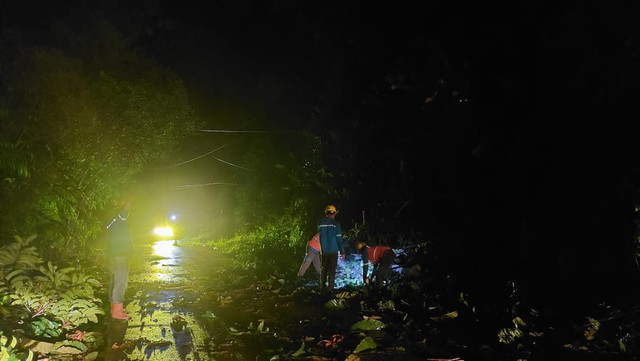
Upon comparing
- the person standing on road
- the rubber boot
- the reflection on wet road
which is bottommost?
the reflection on wet road

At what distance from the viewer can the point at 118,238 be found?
6.93m

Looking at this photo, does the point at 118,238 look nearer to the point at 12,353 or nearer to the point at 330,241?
the point at 12,353

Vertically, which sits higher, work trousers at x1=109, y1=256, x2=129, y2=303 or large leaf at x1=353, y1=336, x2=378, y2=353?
work trousers at x1=109, y1=256, x2=129, y2=303

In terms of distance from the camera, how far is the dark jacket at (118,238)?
691 cm

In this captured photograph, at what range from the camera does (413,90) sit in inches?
311

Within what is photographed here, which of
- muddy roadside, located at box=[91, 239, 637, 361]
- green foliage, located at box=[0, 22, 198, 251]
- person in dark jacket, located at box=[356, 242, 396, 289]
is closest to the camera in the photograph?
muddy roadside, located at box=[91, 239, 637, 361]

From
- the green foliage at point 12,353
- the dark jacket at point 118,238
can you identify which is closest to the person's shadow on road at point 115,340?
the green foliage at point 12,353

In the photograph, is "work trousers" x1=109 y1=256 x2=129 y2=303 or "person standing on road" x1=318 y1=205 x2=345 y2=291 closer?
"work trousers" x1=109 y1=256 x2=129 y2=303

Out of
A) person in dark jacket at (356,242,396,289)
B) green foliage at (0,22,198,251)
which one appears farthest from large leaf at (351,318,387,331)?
green foliage at (0,22,198,251)

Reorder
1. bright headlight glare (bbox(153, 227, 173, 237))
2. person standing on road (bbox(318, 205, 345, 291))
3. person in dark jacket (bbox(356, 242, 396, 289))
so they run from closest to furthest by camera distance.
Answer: person in dark jacket (bbox(356, 242, 396, 289)), person standing on road (bbox(318, 205, 345, 291)), bright headlight glare (bbox(153, 227, 173, 237))

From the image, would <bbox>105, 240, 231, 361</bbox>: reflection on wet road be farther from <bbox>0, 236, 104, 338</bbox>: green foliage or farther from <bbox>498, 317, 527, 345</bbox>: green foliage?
<bbox>498, 317, 527, 345</bbox>: green foliage

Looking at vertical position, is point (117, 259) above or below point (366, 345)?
above

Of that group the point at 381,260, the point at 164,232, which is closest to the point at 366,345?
the point at 381,260

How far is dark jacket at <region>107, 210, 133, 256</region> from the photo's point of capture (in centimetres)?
691
